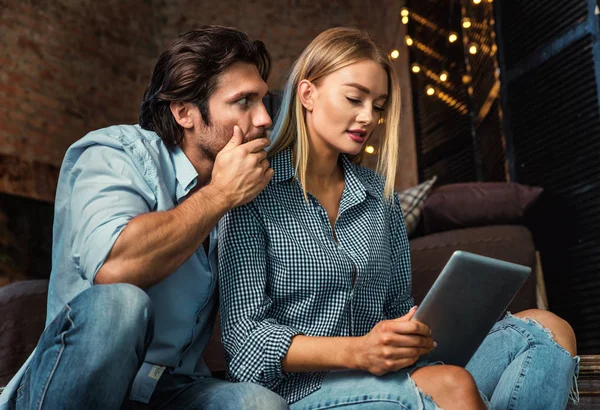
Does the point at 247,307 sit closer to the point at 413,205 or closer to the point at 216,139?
the point at 216,139

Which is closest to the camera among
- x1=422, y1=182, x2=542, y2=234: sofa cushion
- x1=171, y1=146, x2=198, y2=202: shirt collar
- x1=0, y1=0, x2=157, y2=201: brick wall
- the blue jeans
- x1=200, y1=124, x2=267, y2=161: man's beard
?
the blue jeans

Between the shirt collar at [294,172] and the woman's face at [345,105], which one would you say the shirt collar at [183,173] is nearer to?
the shirt collar at [294,172]

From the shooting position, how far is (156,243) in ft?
4.69

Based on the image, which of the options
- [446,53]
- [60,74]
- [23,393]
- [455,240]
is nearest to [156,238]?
[23,393]

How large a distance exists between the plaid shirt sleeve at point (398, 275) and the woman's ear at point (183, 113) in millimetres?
580

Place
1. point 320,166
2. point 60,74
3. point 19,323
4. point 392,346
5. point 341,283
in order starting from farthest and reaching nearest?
point 60,74 → point 19,323 → point 320,166 → point 341,283 → point 392,346

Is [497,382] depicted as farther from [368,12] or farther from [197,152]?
[368,12]

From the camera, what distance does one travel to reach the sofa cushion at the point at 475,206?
2.77 metres

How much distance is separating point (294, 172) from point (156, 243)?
46 cm

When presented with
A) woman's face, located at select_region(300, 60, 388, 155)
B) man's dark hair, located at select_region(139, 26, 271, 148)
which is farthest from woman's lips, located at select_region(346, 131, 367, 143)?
man's dark hair, located at select_region(139, 26, 271, 148)

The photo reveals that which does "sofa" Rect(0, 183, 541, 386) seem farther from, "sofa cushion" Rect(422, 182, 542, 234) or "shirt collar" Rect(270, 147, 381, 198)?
"shirt collar" Rect(270, 147, 381, 198)

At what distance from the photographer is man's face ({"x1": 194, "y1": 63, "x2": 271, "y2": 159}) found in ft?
5.93

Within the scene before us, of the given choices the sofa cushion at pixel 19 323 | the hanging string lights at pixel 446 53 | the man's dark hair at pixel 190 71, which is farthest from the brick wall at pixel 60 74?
the man's dark hair at pixel 190 71

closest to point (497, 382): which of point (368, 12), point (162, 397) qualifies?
point (162, 397)
